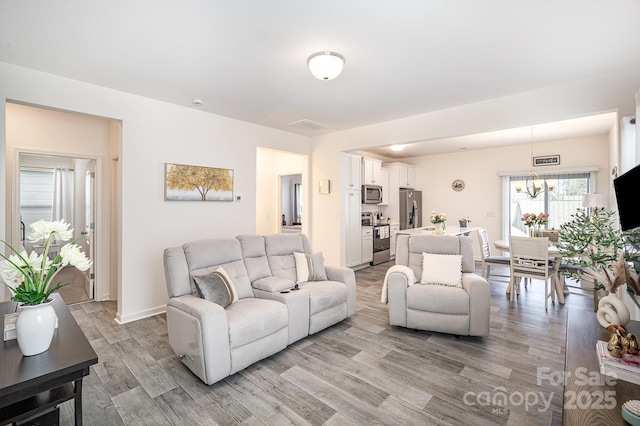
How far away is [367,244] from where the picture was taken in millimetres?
6418

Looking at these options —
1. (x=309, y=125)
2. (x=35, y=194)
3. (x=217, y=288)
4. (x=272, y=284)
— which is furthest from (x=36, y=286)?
(x=35, y=194)

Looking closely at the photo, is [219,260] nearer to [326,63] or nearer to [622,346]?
[326,63]

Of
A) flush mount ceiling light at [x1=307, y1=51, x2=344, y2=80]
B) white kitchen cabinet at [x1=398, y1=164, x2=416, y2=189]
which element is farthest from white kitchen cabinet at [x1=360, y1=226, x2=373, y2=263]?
flush mount ceiling light at [x1=307, y1=51, x2=344, y2=80]

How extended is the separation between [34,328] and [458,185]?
7.74 meters

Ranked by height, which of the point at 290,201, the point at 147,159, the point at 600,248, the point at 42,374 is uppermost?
the point at 147,159

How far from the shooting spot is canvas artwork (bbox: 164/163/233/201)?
3844 mm

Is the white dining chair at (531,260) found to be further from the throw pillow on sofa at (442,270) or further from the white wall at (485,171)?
the white wall at (485,171)

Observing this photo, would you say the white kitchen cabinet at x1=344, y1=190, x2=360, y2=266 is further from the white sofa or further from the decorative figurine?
the decorative figurine

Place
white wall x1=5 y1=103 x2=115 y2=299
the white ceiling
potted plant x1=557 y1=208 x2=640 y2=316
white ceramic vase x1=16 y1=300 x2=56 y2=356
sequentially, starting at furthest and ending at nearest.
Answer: white wall x1=5 y1=103 x2=115 y2=299, the white ceiling, potted plant x1=557 y1=208 x2=640 y2=316, white ceramic vase x1=16 y1=300 x2=56 y2=356

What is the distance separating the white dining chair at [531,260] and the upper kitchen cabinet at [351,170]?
2819mm

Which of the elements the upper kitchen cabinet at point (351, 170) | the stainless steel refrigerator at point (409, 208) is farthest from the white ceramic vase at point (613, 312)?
the stainless steel refrigerator at point (409, 208)

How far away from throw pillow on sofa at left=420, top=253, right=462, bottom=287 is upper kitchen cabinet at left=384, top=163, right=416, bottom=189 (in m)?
4.22

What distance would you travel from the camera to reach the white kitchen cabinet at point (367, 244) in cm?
A: 630

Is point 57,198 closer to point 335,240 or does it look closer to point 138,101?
point 138,101
